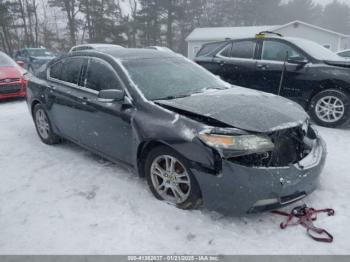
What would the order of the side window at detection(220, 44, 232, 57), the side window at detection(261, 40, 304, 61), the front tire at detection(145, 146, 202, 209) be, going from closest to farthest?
the front tire at detection(145, 146, 202, 209) → the side window at detection(261, 40, 304, 61) → the side window at detection(220, 44, 232, 57)

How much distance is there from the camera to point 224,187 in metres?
2.57

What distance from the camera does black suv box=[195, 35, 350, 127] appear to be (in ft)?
17.7

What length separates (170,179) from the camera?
304 centimetres

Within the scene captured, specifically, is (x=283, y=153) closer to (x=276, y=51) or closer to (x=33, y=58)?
(x=276, y=51)

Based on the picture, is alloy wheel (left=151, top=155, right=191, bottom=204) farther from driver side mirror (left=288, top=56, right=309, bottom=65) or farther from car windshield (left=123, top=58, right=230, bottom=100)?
driver side mirror (left=288, top=56, right=309, bottom=65)

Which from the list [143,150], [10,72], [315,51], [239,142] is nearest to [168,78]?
[143,150]

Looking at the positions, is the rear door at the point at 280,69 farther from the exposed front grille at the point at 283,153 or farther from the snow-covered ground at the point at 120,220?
the exposed front grille at the point at 283,153

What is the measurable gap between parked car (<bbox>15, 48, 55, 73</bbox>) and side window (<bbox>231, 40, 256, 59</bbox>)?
13.5m

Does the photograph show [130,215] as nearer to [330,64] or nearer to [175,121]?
[175,121]

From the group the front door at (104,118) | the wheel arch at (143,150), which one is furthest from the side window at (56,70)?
the wheel arch at (143,150)

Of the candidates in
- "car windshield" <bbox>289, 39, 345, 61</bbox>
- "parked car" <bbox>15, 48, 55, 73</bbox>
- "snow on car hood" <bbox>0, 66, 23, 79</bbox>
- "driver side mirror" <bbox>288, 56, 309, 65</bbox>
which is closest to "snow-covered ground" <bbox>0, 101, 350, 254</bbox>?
"driver side mirror" <bbox>288, 56, 309, 65</bbox>

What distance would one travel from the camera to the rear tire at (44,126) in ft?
16.0

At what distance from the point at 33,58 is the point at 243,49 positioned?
48.1 feet

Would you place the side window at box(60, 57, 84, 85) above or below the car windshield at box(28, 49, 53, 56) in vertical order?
above
